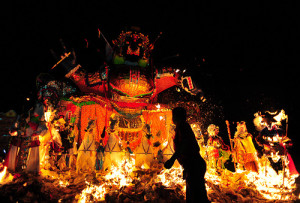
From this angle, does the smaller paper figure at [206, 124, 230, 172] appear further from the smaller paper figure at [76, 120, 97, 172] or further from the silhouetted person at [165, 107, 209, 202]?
the smaller paper figure at [76, 120, 97, 172]

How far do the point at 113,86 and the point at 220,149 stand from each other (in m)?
5.66

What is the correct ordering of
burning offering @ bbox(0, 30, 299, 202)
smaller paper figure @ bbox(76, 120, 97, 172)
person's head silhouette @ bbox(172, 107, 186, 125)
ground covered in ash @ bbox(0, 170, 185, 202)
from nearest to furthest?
person's head silhouette @ bbox(172, 107, 186, 125) → ground covered in ash @ bbox(0, 170, 185, 202) → burning offering @ bbox(0, 30, 299, 202) → smaller paper figure @ bbox(76, 120, 97, 172)

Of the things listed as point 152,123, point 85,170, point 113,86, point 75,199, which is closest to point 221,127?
point 152,123

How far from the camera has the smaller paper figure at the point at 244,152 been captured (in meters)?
7.11

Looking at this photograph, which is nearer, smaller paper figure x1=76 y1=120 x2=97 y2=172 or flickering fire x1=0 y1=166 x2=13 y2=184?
flickering fire x1=0 y1=166 x2=13 y2=184

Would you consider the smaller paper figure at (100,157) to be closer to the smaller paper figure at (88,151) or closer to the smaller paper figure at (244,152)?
the smaller paper figure at (88,151)

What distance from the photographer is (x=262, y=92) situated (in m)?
9.62

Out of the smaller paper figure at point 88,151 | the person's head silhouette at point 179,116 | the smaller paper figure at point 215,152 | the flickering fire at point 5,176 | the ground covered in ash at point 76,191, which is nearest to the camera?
the person's head silhouette at point 179,116

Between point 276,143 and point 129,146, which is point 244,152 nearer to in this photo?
point 276,143

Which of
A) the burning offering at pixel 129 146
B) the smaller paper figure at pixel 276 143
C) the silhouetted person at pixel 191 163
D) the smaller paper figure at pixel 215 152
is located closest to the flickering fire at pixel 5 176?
the burning offering at pixel 129 146

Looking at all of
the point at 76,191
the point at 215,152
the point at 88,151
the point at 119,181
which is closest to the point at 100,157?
the point at 88,151

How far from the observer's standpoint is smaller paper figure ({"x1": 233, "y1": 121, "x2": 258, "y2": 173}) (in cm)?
711

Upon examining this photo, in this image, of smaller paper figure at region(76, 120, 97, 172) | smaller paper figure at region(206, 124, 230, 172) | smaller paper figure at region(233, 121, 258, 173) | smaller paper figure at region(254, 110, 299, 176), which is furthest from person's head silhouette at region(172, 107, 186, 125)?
smaller paper figure at region(233, 121, 258, 173)

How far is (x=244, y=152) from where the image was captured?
7.34 metres
